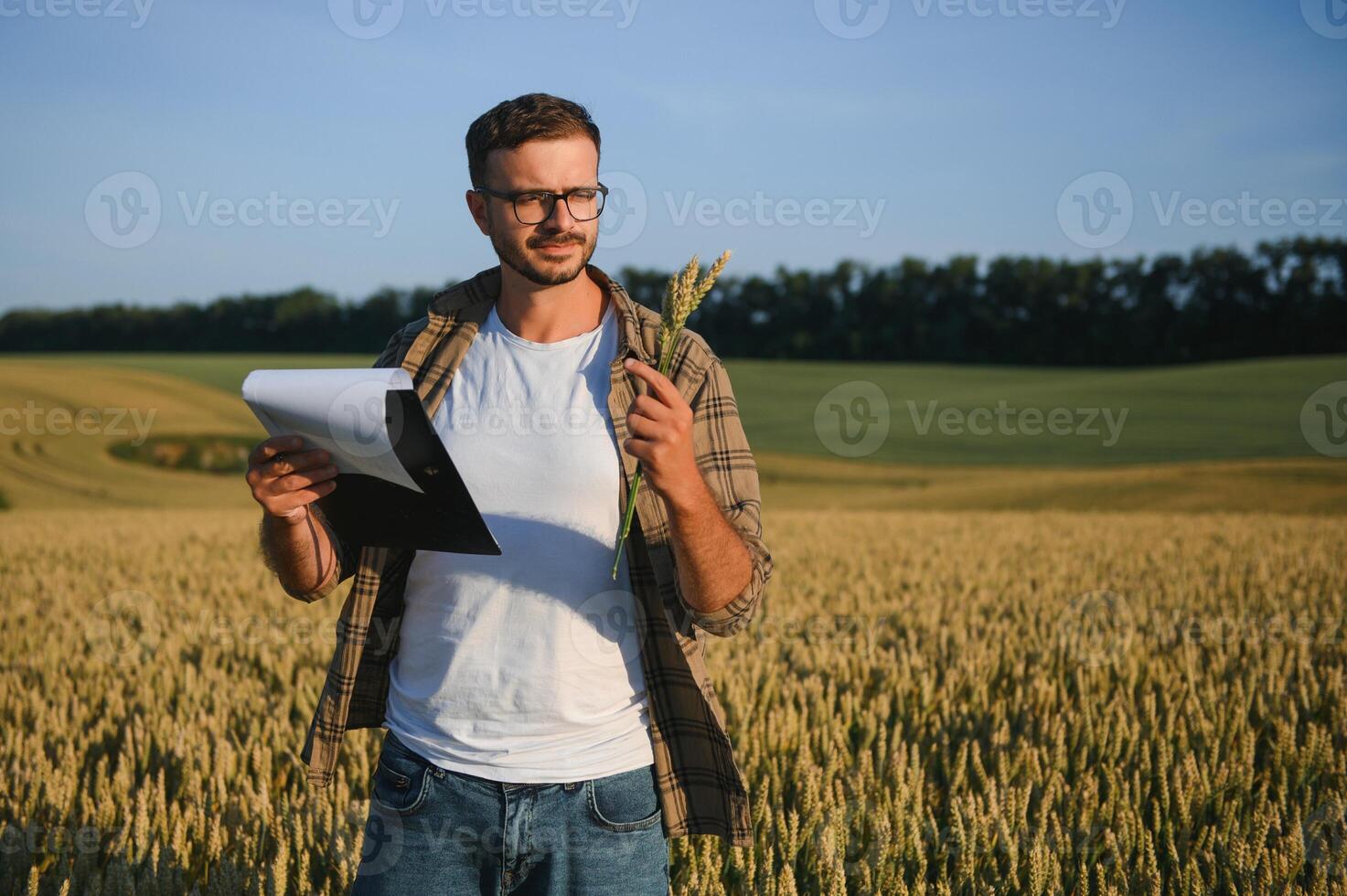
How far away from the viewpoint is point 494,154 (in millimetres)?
2064

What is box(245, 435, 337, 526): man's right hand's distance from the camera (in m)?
1.94

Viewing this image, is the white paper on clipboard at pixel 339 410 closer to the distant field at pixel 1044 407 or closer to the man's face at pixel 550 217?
the man's face at pixel 550 217

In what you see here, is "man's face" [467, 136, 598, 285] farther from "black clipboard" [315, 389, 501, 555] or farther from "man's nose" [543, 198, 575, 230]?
"black clipboard" [315, 389, 501, 555]

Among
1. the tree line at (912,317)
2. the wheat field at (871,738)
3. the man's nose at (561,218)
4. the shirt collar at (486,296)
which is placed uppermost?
the tree line at (912,317)

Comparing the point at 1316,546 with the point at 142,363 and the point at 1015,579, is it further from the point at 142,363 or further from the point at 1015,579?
the point at 142,363

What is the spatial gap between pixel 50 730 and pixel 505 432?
3.57 metres

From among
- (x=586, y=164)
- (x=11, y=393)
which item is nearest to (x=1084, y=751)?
(x=586, y=164)

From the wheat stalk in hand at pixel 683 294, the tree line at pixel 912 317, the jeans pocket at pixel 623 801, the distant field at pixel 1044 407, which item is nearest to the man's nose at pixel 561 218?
the wheat stalk in hand at pixel 683 294

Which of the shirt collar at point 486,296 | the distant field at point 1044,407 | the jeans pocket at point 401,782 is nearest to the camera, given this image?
the jeans pocket at point 401,782

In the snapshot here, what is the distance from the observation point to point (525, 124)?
2.04m

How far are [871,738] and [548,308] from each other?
271cm

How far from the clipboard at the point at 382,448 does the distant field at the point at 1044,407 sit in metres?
29.9

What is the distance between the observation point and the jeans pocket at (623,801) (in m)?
2.01

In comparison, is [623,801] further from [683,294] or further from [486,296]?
[486,296]
